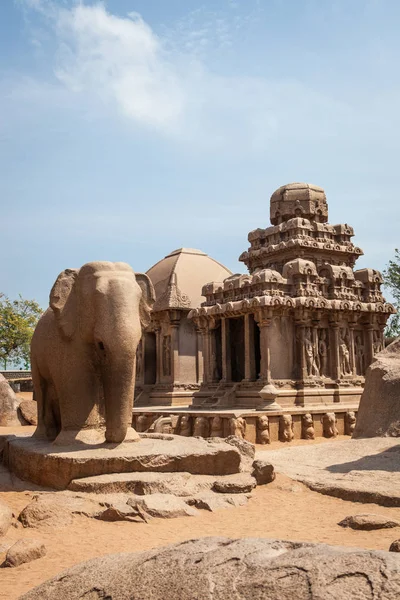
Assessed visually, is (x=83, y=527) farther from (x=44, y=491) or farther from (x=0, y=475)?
(x=0, y=475)

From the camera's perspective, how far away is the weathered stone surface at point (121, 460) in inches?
242

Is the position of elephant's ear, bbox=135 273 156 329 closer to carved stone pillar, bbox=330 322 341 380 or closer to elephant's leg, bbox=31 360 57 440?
elephant's leg, bbox=31 360 57 440

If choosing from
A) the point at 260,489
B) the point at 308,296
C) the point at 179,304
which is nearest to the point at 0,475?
the point at 260,489

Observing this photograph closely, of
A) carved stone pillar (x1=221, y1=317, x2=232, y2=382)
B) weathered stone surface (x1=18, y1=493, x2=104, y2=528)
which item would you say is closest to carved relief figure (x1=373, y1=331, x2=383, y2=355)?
carved stone pillar (x1=221, y1=317, x2=232, y2=382)

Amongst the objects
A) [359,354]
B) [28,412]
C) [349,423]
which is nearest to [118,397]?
[349,423]

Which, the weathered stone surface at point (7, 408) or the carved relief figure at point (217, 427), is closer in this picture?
the carved relief figure at point (217, 427)

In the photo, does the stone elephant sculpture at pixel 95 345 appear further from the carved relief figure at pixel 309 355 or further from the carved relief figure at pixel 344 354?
the carved relief figure at pixel 344 354

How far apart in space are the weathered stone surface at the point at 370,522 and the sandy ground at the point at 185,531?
0.08 metres

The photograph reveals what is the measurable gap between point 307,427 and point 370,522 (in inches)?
367

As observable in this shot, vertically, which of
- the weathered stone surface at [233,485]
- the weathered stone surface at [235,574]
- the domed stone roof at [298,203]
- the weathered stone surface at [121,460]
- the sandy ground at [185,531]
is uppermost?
the domed stone roof at [298,203]

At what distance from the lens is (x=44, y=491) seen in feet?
20.5

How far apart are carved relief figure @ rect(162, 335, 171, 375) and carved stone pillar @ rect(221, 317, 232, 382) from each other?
11.6 feet

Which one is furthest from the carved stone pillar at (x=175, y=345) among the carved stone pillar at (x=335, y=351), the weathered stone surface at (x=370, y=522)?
the weathered stone surface at (x=370, y=522)

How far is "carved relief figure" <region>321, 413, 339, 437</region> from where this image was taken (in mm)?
14484
